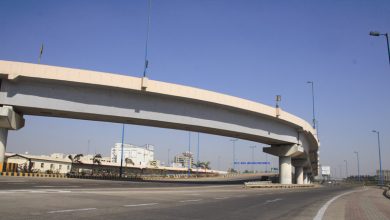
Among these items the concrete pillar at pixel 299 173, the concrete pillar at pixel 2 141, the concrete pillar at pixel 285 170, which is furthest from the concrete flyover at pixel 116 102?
the concrete pillar at pixel 299 173

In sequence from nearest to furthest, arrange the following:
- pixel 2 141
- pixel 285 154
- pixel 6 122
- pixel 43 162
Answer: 1. pixel 6 122
2. pixel 2 141
3. pixel 285 154
4. pixel 43 162

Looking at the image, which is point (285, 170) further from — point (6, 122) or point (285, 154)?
point (6, 122)

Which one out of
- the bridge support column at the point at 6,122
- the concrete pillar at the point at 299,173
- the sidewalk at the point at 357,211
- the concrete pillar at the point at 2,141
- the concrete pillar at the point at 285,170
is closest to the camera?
the sidewalk at the point at 357,211

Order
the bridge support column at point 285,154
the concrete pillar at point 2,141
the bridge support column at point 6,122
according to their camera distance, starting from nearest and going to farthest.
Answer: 1. the bridge support column at point 6,122
2. the concrete pillar at point 2,141
3. the bridge support column at point 285,154

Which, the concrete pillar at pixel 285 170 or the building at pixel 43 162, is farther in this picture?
the building at pixel 43 162

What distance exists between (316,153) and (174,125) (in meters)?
56.7

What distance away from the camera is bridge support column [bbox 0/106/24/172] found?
3191 cm

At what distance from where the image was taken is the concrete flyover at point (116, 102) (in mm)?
32500

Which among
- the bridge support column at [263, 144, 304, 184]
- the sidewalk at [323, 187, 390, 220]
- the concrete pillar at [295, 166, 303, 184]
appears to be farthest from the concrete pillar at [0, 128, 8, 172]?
the concrete pillar at [295, 166, 303, 184]

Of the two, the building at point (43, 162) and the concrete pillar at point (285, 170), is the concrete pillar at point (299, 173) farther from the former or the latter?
the building at point (43, 162)

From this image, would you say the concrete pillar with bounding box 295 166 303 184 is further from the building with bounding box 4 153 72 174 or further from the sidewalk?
the sidewalk

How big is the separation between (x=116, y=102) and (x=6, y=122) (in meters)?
9.55

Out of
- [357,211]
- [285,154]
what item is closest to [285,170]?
[285,154]

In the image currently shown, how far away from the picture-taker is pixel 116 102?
35.4m
